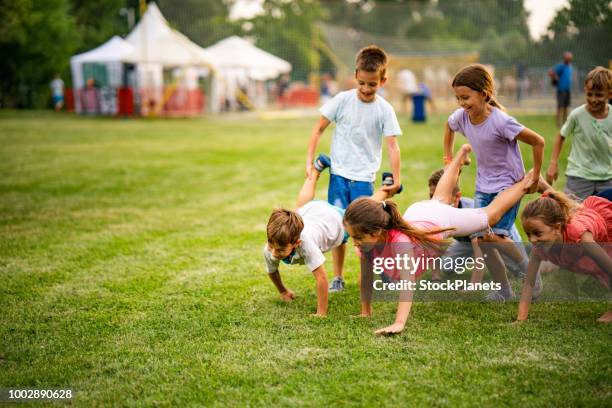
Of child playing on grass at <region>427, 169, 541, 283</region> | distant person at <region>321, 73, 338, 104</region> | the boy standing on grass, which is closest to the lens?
child playing on grass at <region>427, 169, 541, 283</region>

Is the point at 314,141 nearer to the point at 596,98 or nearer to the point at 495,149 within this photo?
the point at 495,149

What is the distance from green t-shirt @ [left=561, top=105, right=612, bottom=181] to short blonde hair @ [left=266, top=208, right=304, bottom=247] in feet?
8.29

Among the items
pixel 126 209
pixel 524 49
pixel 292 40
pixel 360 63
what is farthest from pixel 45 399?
pixel 292 40

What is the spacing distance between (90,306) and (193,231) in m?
2.46

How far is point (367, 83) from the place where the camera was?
478 centimetres

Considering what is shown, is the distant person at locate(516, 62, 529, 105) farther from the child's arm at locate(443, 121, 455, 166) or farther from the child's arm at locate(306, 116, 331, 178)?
the child's arm at locate(306, 116, 331, 178)

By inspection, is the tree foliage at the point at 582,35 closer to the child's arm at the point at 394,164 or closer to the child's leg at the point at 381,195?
the child's arm at the point at 394,164

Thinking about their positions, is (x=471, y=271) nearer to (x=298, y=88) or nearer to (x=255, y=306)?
(x=255, y=306)

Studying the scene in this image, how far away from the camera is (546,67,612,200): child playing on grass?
16.5 feet

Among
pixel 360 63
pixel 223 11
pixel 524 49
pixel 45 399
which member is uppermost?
pixel 223 11

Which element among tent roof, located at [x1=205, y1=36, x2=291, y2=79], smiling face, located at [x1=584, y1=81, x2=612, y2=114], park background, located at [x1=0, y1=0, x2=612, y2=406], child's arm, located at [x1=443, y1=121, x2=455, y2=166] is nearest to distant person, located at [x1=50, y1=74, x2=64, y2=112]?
tent roof, located at [x1=205, y1=36, x2=291, y2=79]

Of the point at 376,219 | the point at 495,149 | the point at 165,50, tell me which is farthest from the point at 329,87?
the point at 376,219

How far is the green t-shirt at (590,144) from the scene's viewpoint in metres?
5.05

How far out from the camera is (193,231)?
273 inches
